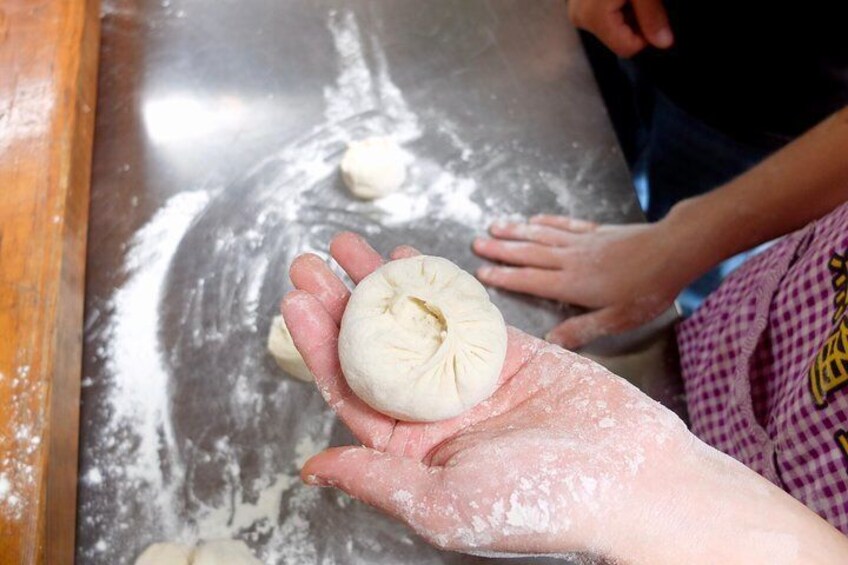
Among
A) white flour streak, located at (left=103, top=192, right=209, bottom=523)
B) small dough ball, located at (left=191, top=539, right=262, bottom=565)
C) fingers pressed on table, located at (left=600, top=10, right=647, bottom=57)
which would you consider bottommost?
small dough ball, located at (left=191, top=539, right=262, bottom=565)

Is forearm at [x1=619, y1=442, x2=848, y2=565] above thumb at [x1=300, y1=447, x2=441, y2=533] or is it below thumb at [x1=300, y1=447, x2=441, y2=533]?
below

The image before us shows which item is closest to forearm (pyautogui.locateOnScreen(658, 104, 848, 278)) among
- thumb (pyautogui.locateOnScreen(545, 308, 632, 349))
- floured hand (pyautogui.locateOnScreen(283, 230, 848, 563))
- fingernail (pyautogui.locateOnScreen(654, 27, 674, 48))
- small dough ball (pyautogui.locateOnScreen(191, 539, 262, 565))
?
thumb (pyautogui.locateOnScreen(545, 308, 632, 349))

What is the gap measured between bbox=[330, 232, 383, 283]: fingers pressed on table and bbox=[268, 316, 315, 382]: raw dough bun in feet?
0.87

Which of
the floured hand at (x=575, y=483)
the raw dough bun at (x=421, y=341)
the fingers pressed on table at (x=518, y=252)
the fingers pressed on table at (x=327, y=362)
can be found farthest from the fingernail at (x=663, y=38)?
the fingers pressed on table at (x=327, y=362)

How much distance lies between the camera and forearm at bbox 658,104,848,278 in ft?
4.26

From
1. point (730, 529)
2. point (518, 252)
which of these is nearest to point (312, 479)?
point (730, 529)

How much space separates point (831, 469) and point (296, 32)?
1890 millimetres

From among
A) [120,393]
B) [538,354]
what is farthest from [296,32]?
[538,354]

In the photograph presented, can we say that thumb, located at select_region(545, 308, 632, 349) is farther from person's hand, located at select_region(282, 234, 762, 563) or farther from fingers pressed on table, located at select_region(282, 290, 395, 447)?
fingers pressed on table, located at select_region(282, 290, 395, 447)

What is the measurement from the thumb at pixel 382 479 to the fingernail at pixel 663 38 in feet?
4.29

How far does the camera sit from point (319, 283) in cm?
130

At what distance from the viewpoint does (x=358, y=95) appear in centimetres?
201

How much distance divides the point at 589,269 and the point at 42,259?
4.29 ft

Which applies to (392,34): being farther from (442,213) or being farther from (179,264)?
(179,264)
